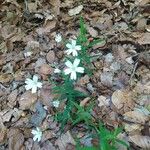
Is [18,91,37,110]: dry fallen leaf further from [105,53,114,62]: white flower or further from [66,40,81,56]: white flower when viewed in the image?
[105,53,114,62]: white flower

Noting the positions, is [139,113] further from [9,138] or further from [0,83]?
[0,83]

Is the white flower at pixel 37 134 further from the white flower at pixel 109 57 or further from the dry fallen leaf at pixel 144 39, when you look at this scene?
the dry fallen leaf at pixel 144 39

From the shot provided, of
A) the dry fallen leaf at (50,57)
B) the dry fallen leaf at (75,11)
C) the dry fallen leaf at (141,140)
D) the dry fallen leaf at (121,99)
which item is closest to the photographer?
the dry fallen leaf at (141,140)

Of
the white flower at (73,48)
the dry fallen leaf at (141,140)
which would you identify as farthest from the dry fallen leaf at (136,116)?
the white flower at (73,48)

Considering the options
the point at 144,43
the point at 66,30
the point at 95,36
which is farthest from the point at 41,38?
the point at 144,43

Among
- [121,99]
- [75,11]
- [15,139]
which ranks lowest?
[15,139]

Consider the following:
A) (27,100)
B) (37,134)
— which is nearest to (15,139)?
(37,134)

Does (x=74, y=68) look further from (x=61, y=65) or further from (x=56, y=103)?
(x=61, y=65)

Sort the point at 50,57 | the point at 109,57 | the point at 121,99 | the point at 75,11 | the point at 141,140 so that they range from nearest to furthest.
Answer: the point at 141,140 < the point at 121,99 < the point at 109,57 < the point at 50,57 < the point at 75,11
